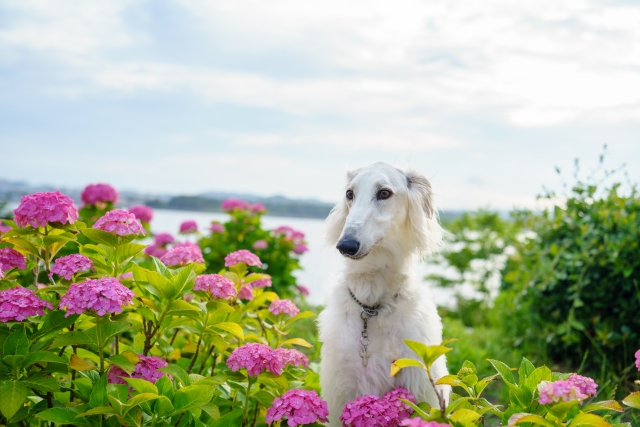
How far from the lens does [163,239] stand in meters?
5.46

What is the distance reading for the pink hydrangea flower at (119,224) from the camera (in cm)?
217

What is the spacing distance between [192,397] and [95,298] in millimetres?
505

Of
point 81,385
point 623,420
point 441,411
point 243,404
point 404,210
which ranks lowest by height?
point 623,420

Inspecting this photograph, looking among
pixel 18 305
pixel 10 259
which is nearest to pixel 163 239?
pixel 10 259

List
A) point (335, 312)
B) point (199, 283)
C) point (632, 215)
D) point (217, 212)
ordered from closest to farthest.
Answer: point (199, 283), point (335, 312), point (632, 215), point (217, 212)

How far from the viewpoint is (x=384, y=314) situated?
8.73ft

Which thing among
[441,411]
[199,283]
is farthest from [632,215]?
[199,283]

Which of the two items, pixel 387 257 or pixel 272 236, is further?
pixel 272 236

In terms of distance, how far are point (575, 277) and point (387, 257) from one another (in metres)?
2.31

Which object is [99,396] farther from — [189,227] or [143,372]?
[189,227]

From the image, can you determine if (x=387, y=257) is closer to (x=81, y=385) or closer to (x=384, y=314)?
(x=384, y=314)

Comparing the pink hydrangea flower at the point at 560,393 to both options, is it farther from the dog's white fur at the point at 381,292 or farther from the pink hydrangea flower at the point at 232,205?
the pink hydrangea flower at the point at 232,205

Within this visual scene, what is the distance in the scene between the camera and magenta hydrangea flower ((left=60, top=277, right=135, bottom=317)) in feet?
6.02

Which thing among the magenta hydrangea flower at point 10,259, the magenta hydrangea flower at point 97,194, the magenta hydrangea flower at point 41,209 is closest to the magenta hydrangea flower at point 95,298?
the magenta hydrangea flower at point 41,209
